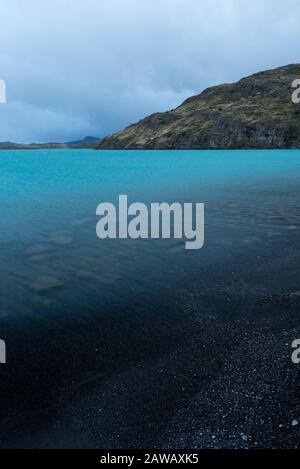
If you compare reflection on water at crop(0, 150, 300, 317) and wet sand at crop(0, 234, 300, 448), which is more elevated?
reflection on water at crop(0, 150, 300, 317)

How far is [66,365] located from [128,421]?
11.1ft

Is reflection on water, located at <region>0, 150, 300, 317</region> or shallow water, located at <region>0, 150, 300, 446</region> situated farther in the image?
reflection on water, located at <region>0, 150, 300, 317</region>

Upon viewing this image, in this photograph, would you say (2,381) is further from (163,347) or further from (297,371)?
(297,371)

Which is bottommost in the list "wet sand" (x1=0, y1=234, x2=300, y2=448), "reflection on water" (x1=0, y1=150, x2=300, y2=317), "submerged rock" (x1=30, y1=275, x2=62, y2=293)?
"wet sand" (x1=0, y1=234, x2=300, y2=448)

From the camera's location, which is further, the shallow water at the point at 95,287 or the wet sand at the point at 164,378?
the shallow water at the point at 95,287

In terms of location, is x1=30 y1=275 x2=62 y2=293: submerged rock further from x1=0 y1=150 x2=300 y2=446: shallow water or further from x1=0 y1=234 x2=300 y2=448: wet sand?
x1=0 y1=234 x2=300 y2=448: wet sand

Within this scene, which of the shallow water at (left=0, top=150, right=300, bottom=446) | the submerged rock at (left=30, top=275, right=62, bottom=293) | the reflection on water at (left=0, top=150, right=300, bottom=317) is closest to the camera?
the shallow water at (left=0, top=150, right=300, bottom=446)

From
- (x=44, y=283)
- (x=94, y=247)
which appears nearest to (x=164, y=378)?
(x=44, y=283)

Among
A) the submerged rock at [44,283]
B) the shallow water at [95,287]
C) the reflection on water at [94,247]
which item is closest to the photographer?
the shallow water at [95,287]

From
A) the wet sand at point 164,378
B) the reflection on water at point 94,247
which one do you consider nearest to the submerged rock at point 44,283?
the reflection on water at point 94,247

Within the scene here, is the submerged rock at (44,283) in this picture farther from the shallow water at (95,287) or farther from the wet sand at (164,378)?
the wet sand at (164,378)

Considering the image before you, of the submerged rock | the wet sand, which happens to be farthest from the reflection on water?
the wet sand

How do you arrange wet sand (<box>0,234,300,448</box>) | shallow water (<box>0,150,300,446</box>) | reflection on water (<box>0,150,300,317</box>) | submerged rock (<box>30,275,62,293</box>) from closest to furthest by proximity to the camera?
1. wet sand (<box>0,234,300,448</box>)
2. shallow water (<box>0,150,300,446</box>)
3. reflection on water (<box>0,150,300,317</box>)
4. submerged rock (<box>30,275,62,293</box>)
